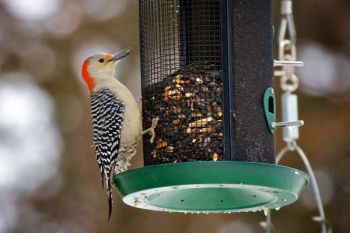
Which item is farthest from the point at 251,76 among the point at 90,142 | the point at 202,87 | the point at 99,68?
the point at 90,142

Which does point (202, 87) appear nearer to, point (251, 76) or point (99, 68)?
point (251, 76)

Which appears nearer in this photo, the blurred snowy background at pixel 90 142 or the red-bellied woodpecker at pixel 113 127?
the red-bellied woodpecker at pixel 113 127

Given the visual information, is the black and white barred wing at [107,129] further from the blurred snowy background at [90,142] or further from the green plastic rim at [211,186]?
the blurred snowy background at [90,142]

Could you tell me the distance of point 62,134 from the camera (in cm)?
1948

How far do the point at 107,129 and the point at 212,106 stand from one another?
1.36m

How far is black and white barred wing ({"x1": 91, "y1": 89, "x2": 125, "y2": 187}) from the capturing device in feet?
41.3

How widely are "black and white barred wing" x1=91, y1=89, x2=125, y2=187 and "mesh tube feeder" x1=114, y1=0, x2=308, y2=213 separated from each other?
1.49ft

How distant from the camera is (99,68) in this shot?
44.3 feet

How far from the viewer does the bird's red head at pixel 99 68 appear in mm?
13438

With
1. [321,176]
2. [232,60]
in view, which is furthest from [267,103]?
[321,176]

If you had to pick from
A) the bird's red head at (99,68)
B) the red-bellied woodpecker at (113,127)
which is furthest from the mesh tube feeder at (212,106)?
the bird's red head at (99,68)

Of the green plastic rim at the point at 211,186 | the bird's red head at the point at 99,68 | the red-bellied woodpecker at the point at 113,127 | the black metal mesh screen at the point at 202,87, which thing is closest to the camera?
the green plastic rim at the point at 211,186

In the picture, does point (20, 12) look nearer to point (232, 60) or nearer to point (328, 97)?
point (328, 97)

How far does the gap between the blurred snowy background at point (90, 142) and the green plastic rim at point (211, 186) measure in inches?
284
